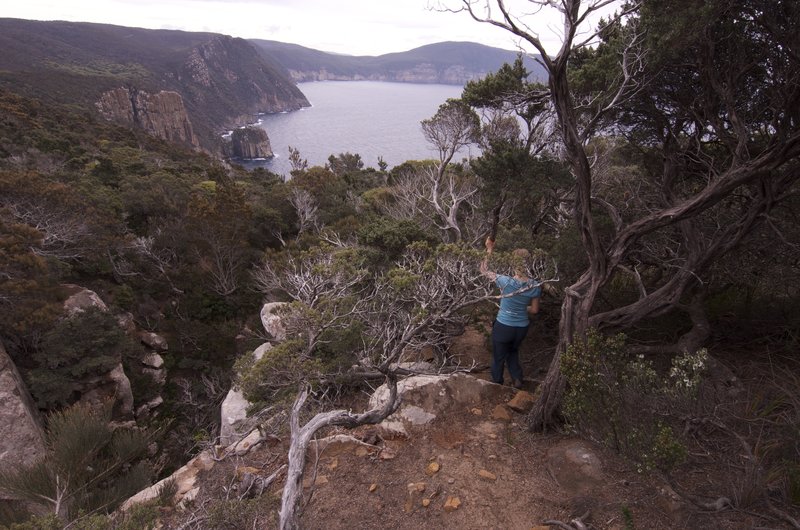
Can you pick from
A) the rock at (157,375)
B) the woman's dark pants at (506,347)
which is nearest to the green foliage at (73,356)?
the rock at (157,375)

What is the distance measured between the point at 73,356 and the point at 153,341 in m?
3.33

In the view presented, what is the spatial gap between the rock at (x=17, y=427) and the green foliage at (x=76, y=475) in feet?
15.9

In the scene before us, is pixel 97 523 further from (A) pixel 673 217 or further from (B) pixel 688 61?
(B) pixel 688 61

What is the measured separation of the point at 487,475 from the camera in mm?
4145

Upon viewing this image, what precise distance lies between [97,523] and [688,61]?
6.19 meters

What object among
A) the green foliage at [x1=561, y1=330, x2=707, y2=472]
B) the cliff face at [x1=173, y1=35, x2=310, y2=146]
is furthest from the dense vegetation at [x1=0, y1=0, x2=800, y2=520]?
the cliff face at [x1=173, y1=35, x2=310, y2=146]

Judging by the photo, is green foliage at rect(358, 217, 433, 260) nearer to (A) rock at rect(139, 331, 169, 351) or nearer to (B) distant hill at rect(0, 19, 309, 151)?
(A) rock at rect(139, 331, 169, 351)

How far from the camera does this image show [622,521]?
336 cm

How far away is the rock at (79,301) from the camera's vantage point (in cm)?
1110

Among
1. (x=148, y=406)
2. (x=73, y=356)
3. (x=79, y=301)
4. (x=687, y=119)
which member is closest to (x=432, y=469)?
(x=687, y=119)

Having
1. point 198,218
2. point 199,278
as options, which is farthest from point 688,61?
point 199,278

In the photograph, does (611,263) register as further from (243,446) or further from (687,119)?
(243,446)

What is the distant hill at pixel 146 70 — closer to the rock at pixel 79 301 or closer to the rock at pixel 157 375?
the rock at pixel 79 301

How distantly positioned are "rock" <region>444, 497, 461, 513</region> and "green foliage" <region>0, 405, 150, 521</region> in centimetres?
301
